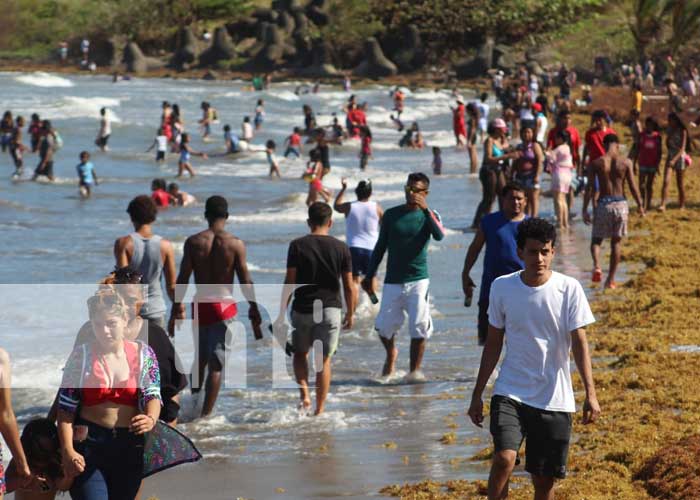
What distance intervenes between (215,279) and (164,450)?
341 cm

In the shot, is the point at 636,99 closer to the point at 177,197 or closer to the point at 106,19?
the point at 177,197

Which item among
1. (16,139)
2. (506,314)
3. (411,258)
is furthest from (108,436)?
(16,139)

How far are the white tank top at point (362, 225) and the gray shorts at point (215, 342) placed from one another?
3.13 m

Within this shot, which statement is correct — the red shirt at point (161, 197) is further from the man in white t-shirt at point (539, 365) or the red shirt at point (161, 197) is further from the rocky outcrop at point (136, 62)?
the rocky outcrop at point (136, 62)

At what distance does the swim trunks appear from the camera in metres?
12.6

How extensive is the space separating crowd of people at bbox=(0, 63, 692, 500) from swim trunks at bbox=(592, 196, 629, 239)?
14 millimetres

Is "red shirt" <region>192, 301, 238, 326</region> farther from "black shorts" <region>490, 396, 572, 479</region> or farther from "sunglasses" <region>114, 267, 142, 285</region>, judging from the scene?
"black shorts" <region>490, 396, 572, 479</region>

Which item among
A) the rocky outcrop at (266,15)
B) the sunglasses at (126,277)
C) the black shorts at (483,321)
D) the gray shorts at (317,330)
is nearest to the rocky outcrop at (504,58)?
the rocky outcrop at (266,15)

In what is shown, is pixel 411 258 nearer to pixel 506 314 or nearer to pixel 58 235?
pixel 506 314

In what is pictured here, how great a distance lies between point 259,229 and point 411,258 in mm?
12107

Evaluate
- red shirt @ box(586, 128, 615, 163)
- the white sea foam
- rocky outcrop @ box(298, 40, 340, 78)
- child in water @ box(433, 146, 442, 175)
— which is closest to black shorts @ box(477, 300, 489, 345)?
red shirt @ box(586, 128, 615, 163)

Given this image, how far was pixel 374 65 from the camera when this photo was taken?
72.0 meters

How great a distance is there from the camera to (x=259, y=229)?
70.4 ft

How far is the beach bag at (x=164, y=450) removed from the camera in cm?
535
